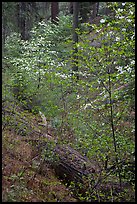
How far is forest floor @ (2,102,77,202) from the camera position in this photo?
15.9ft

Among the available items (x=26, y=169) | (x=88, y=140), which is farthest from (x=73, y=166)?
(x=26, y=169)

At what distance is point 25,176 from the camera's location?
5.51m

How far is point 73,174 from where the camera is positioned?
21.0 ft

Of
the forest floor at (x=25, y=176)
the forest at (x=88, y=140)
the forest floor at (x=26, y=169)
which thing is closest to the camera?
the forest floor at (x=25, y=176)

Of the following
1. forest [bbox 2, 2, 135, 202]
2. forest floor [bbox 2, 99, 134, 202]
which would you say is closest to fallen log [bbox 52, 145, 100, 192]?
forest [bbox 2, 2, 135, 202]

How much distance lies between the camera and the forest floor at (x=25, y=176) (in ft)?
15.9

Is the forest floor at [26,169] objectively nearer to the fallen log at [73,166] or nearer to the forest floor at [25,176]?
the forest floor at [25,176]

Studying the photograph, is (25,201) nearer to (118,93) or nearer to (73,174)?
(73,174)

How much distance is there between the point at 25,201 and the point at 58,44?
11.5 metres

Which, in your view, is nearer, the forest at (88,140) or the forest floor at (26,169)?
the forest floor at (26,169)

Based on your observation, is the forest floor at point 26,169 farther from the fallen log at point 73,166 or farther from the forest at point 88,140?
the fallen log at point 73,166

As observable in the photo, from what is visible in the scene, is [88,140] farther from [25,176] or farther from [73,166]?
[25,176]

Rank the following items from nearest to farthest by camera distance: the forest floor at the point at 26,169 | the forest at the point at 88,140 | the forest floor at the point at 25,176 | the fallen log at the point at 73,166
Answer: the forest floor at the point at 25,176 → the forest floor at the point at 26,169 → the forest at the point at 88,140 → the fallen log at the point at 73,166

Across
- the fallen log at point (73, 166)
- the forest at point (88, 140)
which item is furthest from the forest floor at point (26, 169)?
the fallen log at point (73, 166)
